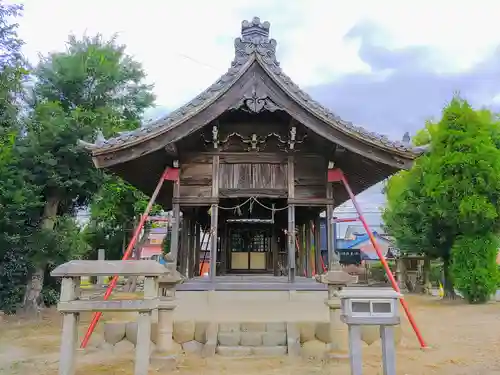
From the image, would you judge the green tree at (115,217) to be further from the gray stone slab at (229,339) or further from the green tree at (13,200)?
the gray stone slab at (229,339)

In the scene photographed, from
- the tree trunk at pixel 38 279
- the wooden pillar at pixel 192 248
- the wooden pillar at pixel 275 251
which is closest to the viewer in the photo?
the wooden pillar at pixel 192 248

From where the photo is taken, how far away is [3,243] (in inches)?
588

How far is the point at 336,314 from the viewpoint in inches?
308

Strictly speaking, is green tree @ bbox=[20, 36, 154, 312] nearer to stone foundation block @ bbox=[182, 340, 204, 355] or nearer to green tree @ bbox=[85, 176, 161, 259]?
green tree @ bbox=[85, 176, 161, 259]

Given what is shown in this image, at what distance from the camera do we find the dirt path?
6957 mm

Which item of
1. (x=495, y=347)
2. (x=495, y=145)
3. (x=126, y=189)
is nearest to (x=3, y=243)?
(x=126, y=189)

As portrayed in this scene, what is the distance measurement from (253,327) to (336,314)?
5.63ft

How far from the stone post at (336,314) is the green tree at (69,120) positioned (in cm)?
1053

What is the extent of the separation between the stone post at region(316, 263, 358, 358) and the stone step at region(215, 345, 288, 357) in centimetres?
97

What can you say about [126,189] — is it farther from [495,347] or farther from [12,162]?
[495,347]

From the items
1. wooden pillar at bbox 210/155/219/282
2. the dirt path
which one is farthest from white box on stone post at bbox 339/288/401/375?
wooden pillar at bbox 210/155/219/282

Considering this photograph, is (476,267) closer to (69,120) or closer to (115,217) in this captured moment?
(69,120)

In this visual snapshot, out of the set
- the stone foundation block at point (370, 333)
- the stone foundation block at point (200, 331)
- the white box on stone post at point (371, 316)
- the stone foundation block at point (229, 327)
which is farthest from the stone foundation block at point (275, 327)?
the white box on stone post at point (371, 316)

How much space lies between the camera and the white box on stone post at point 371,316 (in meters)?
5.63
